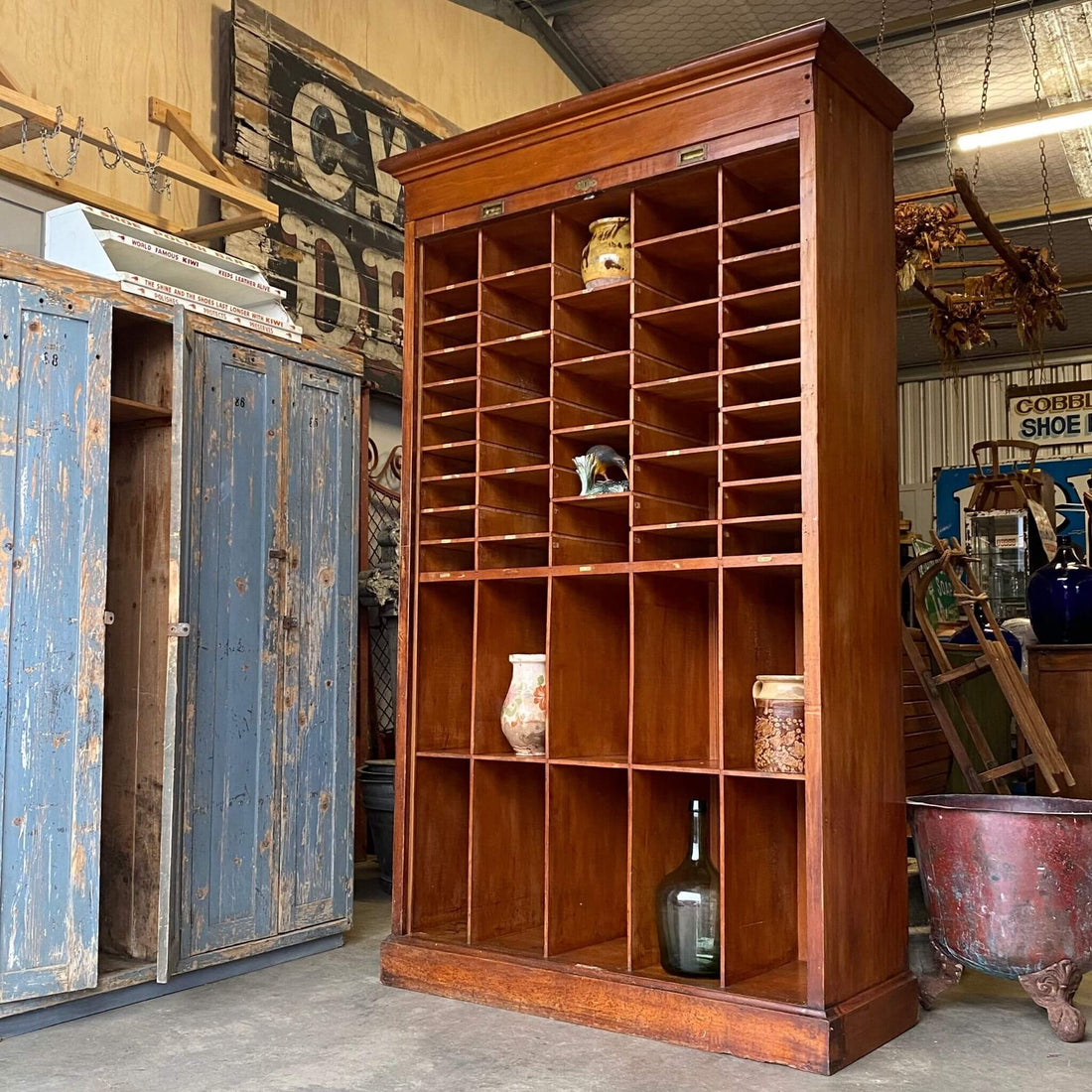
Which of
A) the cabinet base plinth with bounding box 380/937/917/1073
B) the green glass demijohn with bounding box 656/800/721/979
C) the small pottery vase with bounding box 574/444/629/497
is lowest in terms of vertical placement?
the cabinet base plinth with bounding box 380/937/917/1073

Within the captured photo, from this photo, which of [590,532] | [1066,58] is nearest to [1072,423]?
[1066,58]

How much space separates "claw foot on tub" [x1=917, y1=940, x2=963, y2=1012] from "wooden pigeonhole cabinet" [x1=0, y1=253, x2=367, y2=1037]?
191cm

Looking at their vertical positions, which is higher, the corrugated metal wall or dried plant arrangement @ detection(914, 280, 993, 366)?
the corrugated metal wall

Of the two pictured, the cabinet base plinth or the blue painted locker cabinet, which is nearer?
the cabinet base plinth

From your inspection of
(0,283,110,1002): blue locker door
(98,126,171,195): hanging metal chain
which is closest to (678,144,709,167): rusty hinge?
(0,283,110,1002): blue locker door

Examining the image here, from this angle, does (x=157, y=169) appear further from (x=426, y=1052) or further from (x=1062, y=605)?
(x=1062, y=605)

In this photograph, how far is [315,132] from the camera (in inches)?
218

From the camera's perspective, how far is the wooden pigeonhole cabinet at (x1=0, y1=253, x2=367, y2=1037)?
3.12m

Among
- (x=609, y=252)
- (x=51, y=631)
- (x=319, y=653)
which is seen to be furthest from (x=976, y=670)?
(x=51, y=631)

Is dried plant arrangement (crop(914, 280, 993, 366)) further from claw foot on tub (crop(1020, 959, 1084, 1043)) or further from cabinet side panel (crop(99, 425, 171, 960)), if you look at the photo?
cabinet side panel (crop(99, 425, 171, 960))

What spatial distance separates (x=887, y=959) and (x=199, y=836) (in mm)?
2042

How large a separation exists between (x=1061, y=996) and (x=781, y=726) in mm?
1012

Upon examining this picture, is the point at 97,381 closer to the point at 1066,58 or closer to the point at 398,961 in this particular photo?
the point at 398,961

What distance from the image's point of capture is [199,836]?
3.54 m
